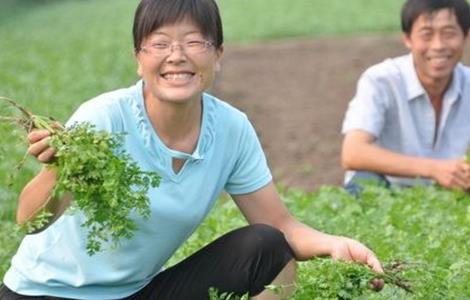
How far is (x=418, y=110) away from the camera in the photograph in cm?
827

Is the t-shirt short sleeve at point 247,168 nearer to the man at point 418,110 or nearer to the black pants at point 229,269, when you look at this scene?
the black pants at point 229,269

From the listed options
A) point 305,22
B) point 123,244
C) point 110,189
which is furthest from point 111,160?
point 305,22

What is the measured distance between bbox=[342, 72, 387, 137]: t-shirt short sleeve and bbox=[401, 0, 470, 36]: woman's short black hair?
0.38 m

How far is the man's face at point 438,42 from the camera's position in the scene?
801cm

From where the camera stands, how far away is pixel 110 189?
14.6 feet

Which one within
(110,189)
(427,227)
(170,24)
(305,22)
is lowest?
(305,22)

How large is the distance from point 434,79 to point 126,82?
8.54 m

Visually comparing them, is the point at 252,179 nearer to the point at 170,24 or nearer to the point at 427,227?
the point at 170,24

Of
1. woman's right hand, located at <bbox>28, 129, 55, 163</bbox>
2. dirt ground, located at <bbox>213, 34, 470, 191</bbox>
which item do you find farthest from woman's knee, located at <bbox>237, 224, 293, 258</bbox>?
dirt ground, located at <bbox>213, 34, 470, 191</bbox>

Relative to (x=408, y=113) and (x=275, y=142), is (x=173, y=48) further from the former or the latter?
(x=275, y=142)

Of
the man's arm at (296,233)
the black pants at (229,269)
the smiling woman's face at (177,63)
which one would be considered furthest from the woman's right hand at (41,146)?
the man's arm at (296,233)

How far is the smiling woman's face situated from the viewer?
495 centimetres

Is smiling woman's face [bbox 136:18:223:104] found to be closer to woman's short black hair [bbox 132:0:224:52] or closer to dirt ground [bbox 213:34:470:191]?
woman's short black hair [bbox 132:0:224:52]

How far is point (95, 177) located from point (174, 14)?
0.76 metres
